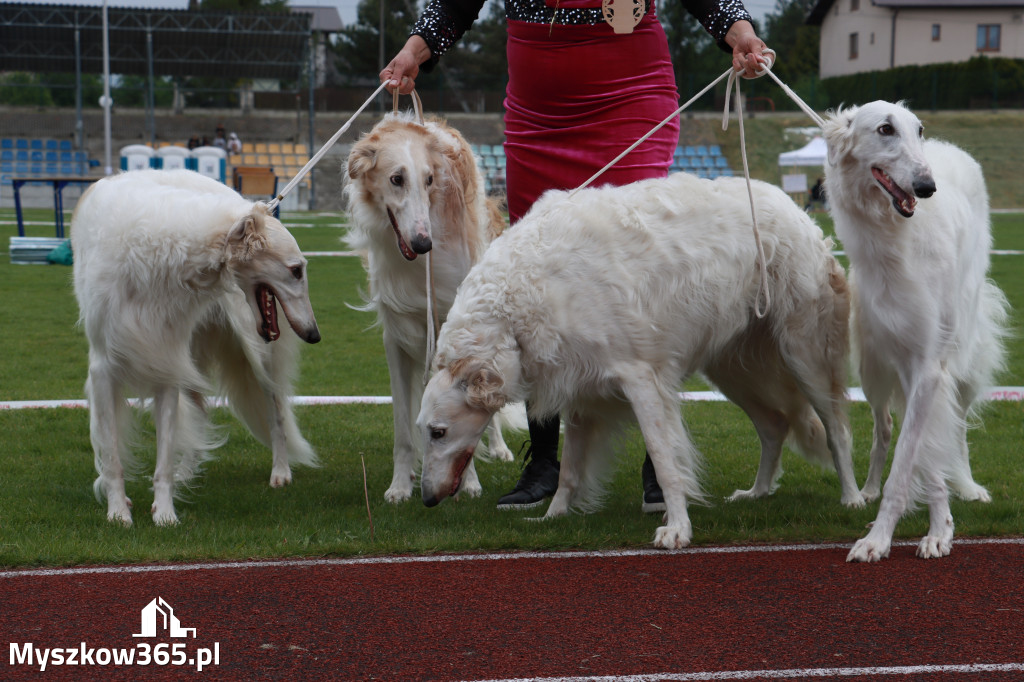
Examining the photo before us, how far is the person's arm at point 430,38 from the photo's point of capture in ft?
18.7

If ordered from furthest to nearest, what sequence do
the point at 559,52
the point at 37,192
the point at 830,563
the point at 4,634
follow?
the point at 37,192
the point at 559,52
the point at 830,563
the point at 4,634

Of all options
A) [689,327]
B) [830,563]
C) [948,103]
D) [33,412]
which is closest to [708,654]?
[830,563]

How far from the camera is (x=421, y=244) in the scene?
5.32m

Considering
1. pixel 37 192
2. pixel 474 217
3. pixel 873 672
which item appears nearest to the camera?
pixel 873 672

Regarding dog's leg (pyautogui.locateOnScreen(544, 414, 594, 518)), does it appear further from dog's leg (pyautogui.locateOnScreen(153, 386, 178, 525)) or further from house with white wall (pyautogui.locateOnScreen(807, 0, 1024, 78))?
house with white wall (pyautogui.locateOnScreen(807, 0, 1024, 78))

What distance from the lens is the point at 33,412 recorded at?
7.96 metres

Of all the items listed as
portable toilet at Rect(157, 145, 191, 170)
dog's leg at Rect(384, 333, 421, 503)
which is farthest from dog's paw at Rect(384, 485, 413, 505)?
portable toilet at Rect(157, 145, 191, 170)

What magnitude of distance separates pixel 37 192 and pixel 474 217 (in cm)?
3909

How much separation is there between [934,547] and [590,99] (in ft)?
9.19

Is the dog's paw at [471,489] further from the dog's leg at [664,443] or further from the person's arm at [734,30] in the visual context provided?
the person's arm at [734,30]

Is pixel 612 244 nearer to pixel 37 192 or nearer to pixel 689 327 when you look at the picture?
pixel 689 327

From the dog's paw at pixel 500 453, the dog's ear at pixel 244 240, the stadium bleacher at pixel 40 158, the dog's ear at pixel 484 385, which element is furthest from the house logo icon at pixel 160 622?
the stadium bleacher at pixel 40 158

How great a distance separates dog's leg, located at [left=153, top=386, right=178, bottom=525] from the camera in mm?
5430

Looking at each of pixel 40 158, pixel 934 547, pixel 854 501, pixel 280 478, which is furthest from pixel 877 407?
pixel 40 158
